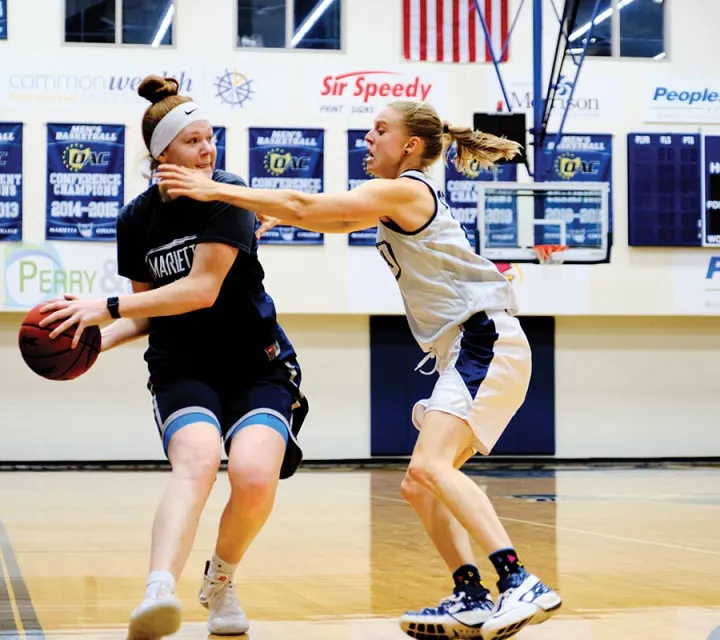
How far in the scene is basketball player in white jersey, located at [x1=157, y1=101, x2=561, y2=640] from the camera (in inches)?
142

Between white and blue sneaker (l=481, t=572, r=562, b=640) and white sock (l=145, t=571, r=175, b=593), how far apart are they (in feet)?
3.17

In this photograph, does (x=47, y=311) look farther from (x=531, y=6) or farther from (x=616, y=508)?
(x=531, y=6)

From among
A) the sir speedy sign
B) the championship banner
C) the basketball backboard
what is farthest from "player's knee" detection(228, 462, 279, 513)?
the sir speedy sign

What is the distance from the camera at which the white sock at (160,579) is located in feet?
10.4

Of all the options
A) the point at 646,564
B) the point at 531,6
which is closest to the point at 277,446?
the point at 646,564

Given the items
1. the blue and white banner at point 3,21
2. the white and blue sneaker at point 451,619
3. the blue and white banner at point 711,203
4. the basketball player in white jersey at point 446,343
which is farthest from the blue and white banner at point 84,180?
the white and blue sneaker at point 451,619

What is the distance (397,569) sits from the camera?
5.46m

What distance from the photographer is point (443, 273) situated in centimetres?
390

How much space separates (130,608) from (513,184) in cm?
930

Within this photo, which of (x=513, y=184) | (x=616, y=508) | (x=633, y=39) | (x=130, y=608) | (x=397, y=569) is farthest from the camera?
(x=633, y=39)

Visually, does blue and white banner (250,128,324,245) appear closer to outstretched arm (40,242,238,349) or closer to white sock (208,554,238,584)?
white sock (208,554,238,584)

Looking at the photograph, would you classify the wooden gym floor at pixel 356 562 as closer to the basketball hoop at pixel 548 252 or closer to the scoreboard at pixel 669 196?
the basketball hoop at pixel 548 252

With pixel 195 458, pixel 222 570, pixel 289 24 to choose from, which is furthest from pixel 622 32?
pixel 195 458

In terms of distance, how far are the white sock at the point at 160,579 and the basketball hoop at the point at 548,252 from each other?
998 cm
